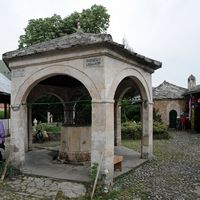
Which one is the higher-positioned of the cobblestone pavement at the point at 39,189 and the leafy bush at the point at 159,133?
the leafy bush at the point at 159,133

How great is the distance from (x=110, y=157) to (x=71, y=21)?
60.8 ft

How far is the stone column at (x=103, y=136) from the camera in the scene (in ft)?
25.7

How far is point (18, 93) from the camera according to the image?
9469 millimetres

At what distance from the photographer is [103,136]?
309 inches

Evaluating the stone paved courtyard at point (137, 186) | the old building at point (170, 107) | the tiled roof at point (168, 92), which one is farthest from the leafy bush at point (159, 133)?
the tiled roof at point (168, 92)

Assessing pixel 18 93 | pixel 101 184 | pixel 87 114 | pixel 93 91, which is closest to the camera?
pixel 101 184

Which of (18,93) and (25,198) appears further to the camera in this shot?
(18,93)

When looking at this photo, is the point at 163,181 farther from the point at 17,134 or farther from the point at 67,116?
the point at 67,116

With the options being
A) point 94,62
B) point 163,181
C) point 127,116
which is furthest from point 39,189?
point 127,116

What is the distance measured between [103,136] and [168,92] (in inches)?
1003

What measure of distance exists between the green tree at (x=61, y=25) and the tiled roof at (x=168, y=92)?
397 inches

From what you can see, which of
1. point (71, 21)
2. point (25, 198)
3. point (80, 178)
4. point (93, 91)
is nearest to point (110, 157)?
point (80, 178)

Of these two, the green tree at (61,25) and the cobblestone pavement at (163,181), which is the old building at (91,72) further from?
the green tree at (61,25)

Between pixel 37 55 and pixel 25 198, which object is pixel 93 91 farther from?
pixel 25 198
